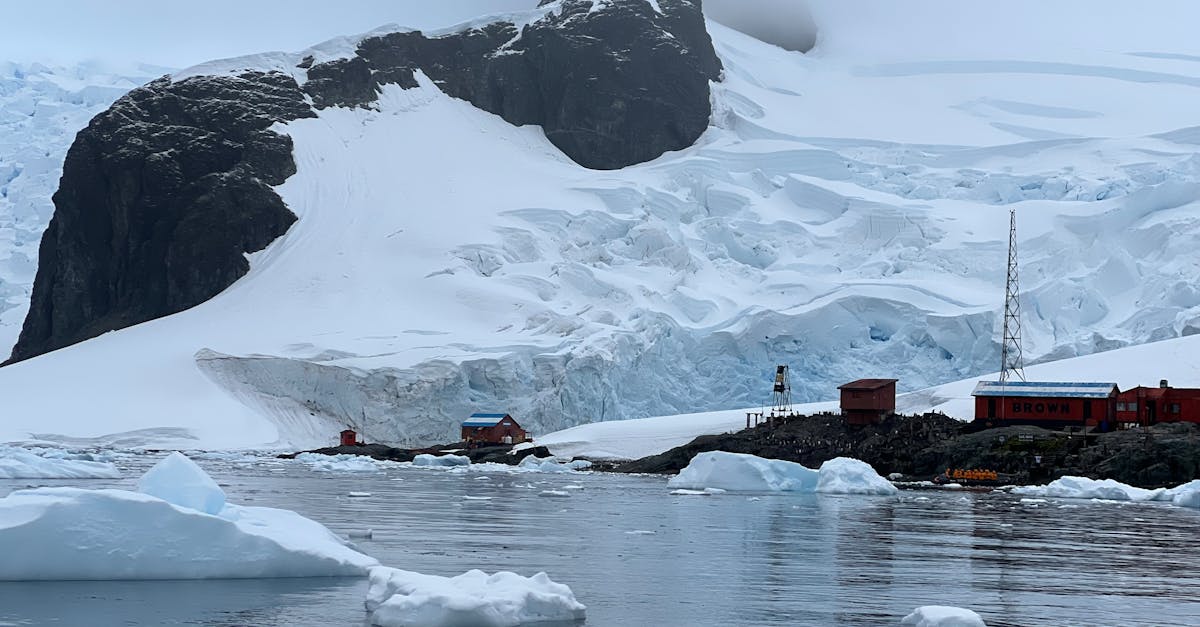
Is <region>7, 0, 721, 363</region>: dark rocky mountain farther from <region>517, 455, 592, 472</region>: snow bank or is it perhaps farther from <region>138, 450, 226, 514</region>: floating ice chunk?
<region>138, 450, 226, 514</region>: floating ice chunk

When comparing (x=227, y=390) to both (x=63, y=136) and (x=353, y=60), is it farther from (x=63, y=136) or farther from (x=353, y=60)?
(x=63, y=136)

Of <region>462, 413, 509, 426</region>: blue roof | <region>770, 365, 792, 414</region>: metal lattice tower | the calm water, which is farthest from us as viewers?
<region>462, 413, 509, 426</region>: blue roof

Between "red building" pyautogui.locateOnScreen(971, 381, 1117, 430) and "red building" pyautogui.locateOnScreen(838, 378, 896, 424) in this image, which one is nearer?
"red building" pyautogui.locateOnScreen(971, 381, 1117, 430)

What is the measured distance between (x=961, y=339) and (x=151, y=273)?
62422 mm

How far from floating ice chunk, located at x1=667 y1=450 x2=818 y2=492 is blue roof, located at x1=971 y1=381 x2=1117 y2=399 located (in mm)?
15799

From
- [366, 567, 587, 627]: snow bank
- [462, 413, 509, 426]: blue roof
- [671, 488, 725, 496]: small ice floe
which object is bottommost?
[366, 567, 587, 627]: snow bank

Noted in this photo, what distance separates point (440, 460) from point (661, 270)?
88.6 feet

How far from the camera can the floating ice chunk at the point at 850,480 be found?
145 feet

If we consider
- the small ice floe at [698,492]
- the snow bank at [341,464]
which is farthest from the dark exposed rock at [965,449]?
the small ice floe at [698,492]

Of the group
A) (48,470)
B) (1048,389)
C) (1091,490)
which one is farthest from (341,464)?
(1048,389)

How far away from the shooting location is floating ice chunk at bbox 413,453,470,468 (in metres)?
62.3

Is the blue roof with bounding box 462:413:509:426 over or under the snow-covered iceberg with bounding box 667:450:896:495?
over

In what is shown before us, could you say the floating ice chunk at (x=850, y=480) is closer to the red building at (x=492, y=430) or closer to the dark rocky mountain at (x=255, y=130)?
the red building at (x=492, y=430)

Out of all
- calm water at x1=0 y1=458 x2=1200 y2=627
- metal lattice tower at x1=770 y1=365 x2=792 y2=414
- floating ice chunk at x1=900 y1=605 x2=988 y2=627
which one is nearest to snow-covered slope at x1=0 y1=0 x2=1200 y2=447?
metal lattice tower at x1=770 y1=365 x2=792 y2=414
